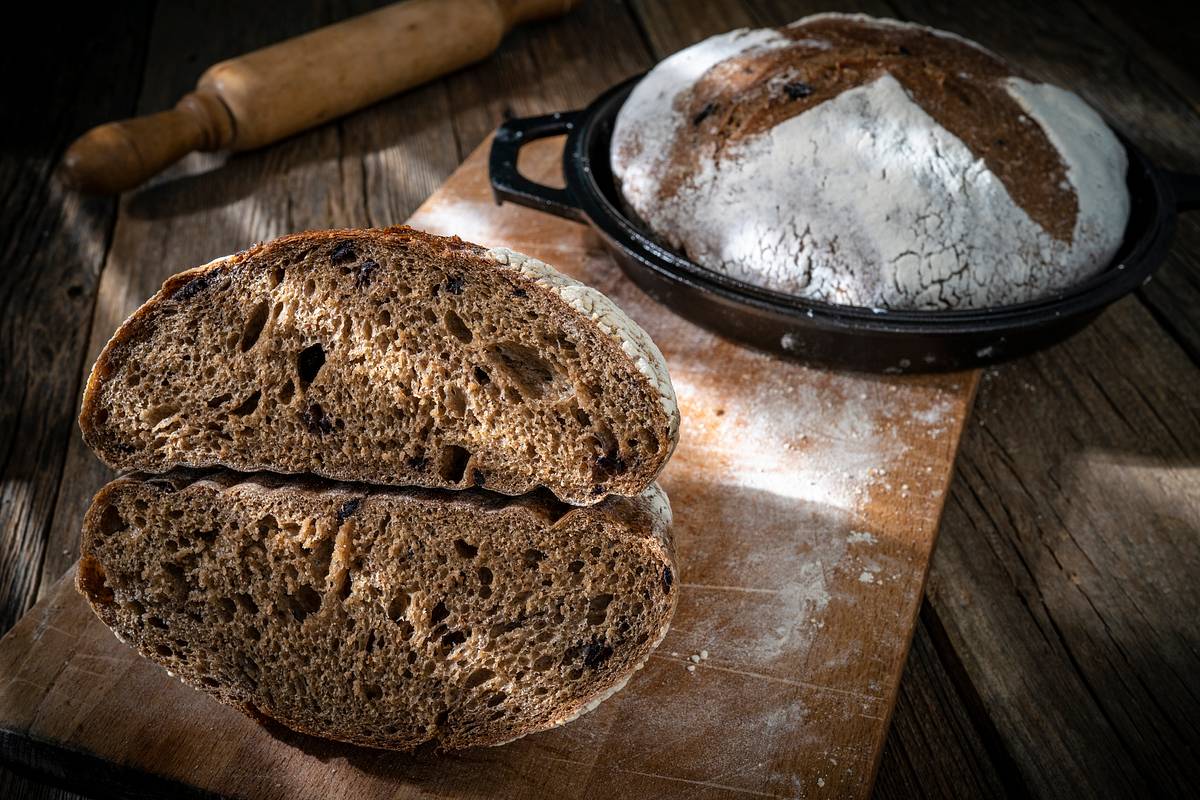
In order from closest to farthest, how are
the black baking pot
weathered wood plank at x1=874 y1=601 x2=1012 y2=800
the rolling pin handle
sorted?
1. weathered wood plank at x1=874 y1=601 x2=1012 y2=800
2. the black baking pot
3. the rolling pin handle

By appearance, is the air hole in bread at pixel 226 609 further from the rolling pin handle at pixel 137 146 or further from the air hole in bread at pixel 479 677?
the rolling pin handle at pixel 137 146

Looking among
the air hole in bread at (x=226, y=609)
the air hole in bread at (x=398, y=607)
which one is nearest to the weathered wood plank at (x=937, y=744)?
the air hole in bread at (x=398, y=607)

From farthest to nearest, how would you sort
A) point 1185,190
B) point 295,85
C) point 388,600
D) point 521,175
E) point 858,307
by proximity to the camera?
point 295,85
point 521,175
point 1185,190
point 858,307
point 388,600

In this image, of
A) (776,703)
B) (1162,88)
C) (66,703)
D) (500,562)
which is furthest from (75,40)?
(1162,88)

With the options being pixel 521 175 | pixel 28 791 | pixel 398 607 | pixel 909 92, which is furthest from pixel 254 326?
pixel 909 92

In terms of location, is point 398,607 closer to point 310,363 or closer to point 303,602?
point 303,602

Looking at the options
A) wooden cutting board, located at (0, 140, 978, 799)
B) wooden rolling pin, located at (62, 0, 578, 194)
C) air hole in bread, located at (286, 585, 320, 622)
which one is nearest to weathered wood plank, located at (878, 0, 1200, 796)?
→ wooden cutting board, located at (0, 140, 978, 799)

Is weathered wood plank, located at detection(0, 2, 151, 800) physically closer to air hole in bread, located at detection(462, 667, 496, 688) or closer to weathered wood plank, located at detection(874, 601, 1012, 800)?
air hole in bread, located at detection(462, 667, 496, 688)
